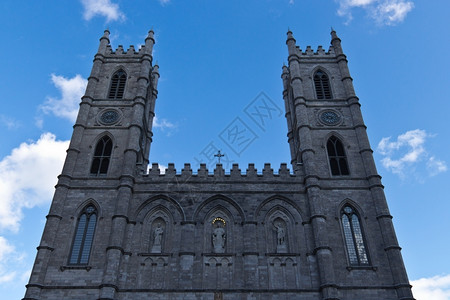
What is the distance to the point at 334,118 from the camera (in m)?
30.1

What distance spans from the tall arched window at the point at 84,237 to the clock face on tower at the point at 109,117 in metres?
7.17

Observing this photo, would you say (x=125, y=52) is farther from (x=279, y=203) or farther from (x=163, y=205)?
(x=279, y=203)

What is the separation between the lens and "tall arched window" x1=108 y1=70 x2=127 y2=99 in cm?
3184

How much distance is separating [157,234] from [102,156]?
7408 mm

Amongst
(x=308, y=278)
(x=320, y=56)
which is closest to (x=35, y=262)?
(x=308, y=278)

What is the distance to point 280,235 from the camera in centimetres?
2436

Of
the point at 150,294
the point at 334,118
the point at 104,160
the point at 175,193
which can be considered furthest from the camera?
the point at 334,118

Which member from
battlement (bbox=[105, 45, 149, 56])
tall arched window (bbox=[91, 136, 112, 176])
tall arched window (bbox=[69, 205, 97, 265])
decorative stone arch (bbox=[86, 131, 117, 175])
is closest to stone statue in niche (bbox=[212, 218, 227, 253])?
tall arched window (bbox=[69, 205, 97, 265])

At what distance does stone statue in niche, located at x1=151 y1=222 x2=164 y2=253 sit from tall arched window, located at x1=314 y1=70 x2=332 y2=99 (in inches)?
641

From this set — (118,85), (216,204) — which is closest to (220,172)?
(216,204)

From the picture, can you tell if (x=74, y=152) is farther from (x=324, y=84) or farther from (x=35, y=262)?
(x=324, y=84)

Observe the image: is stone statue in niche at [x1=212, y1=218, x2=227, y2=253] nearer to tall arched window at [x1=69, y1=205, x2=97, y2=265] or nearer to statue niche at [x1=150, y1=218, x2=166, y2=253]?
statue niche at [x1=150, y1=218, x2=166, y2=253]

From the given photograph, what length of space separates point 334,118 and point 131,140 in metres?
15.0

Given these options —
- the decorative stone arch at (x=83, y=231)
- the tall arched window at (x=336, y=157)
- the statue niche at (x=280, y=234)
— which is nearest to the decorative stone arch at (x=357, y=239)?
the tall arched window at (x=336, y=157)
